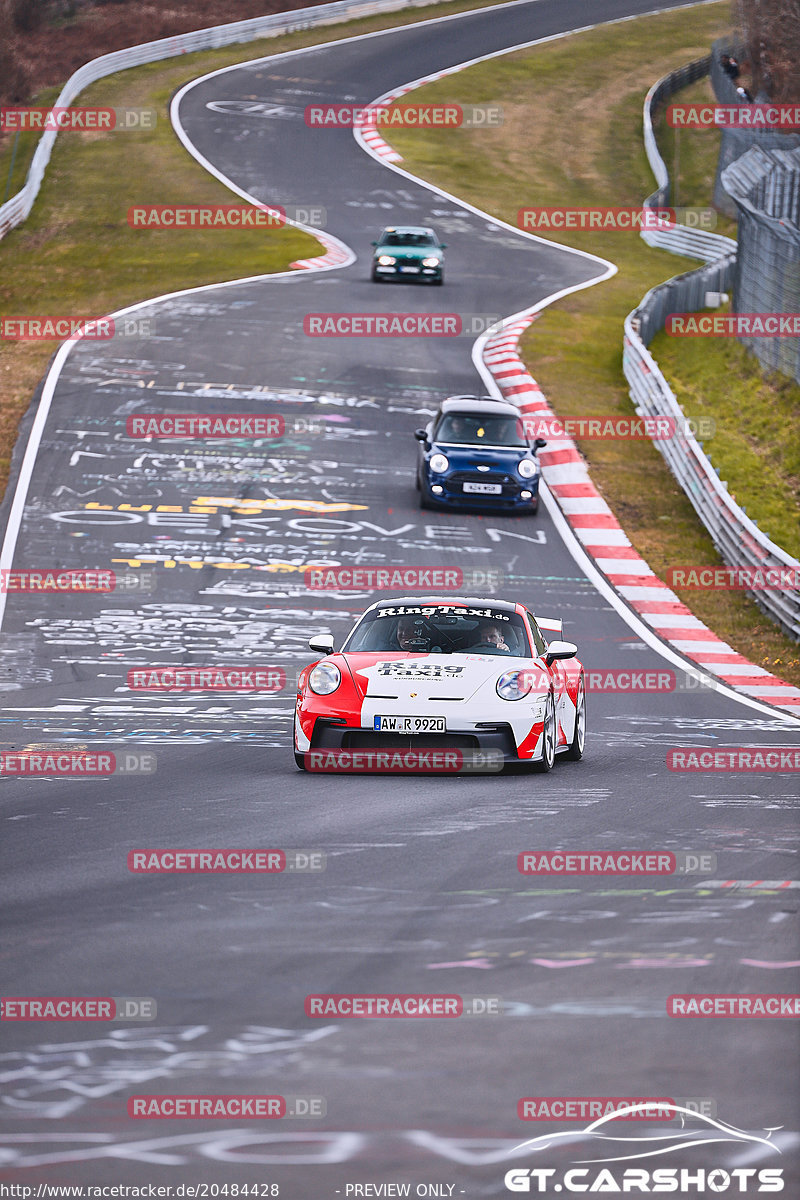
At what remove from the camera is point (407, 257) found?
130ft

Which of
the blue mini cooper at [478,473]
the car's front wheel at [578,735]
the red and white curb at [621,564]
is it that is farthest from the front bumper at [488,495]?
the car's front wheel at [578,735]

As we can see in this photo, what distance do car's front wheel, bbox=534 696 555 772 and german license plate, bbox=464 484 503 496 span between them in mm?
13066

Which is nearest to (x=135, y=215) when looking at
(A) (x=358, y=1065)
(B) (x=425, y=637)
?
(B) (x=425, y=637)

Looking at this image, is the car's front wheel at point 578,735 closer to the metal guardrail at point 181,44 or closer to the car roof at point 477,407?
the car roof at point 477,407

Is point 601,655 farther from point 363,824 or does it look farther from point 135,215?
point 135,215

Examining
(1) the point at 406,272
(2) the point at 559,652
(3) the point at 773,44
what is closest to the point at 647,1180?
(2) the point at 559,652

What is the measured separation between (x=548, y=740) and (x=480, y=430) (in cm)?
1404

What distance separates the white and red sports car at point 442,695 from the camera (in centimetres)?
1078

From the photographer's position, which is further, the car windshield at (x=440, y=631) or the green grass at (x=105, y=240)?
the green grass at (x=105, y=240)

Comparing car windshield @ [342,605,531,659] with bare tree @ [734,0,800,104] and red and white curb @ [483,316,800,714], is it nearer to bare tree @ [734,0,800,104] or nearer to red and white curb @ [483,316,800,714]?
red and white curb @ [483,316,800,714]

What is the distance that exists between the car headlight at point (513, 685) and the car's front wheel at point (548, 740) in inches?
8.0

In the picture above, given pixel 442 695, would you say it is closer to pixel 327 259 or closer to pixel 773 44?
pixel 327 259

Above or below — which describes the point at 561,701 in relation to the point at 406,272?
below

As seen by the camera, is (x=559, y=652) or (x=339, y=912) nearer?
(x=339, y=912)
